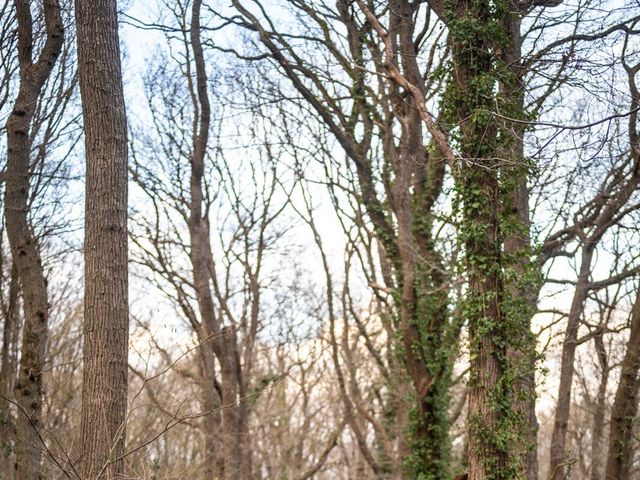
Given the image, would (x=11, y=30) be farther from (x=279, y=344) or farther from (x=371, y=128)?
(x=279, y=344)

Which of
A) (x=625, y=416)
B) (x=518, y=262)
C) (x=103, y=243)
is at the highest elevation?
(x=518, y=262)

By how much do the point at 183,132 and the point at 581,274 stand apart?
31.8 ft

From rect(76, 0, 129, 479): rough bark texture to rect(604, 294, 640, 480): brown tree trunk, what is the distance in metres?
9.27

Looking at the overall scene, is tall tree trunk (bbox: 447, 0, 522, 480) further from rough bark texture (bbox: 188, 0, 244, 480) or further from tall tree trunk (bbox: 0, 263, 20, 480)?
rough bark texture (bbox: 188, 0, 244, 480)

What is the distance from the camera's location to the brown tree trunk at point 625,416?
12.8 meters

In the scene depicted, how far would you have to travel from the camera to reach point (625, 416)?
13.0 meters

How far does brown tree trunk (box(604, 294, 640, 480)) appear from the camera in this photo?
12844 millimetres

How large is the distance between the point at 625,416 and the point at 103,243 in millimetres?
9809

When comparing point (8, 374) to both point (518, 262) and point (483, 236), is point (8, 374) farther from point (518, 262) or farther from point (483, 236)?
point (518, 262)

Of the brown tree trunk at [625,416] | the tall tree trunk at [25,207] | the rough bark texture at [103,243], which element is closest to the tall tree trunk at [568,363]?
the brown tree trunk at [625,416]

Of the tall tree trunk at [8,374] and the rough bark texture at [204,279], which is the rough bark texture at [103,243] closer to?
the tall tree trunk at [8,374]

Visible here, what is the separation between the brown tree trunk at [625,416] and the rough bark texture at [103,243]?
9.27m

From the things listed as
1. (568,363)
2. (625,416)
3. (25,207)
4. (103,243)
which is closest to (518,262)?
(625,416)

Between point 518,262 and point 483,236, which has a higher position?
point 483,236
